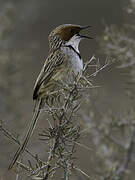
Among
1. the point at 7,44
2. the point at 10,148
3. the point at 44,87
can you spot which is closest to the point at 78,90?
the point at 44,87

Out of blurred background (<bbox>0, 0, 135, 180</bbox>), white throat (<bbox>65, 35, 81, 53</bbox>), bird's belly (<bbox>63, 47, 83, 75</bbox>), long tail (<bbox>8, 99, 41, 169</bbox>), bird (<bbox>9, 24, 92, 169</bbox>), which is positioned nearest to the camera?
long tail (<bbox>8, 99, 41, 169</bbox>)

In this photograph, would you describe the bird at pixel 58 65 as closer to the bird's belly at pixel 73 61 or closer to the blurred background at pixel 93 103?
the bird's belly at pixel 73 61

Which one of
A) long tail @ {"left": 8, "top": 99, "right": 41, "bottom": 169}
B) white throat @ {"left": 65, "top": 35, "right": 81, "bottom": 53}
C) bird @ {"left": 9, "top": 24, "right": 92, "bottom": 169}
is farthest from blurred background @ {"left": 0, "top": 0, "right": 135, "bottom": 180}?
white throat @ {"left": 65, "top": 35, "right": 81, "bottom": 53}

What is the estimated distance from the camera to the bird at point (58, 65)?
4.27 m

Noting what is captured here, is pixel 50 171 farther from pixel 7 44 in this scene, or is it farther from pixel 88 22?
pixel 88 22

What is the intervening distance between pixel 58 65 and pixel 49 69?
8cm

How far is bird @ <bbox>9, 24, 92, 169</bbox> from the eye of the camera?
14.0 feet

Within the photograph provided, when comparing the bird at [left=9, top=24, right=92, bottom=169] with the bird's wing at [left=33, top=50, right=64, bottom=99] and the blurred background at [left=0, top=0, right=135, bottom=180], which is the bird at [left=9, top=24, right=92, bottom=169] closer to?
the bird's wing at [left=33, top=50, right=64, bottom=99]

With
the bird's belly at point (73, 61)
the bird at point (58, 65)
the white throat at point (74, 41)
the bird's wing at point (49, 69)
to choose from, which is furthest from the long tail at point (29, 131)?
the white throat at point (74, 41)

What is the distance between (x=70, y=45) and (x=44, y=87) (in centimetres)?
67

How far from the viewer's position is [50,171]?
319 centimetres

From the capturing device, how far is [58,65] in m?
4.47

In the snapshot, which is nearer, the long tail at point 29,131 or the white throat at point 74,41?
the long tail at point 29,131

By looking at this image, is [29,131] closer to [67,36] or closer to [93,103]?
[67,36]
